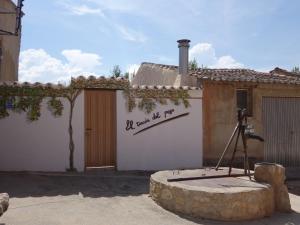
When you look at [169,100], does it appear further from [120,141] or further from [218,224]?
[218,224]

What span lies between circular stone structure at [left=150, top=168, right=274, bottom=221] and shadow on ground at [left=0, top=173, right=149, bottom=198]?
1657mm

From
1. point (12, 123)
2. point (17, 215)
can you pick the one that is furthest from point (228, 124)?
point (17, 215)

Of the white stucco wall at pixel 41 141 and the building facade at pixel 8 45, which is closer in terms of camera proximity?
the white stucco wall at pixel 41 141

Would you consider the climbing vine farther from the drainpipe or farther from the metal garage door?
the metal garage door

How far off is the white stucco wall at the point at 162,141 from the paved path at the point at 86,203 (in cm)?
130

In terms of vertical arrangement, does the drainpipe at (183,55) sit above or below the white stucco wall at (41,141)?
above

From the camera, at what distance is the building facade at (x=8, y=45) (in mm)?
14367

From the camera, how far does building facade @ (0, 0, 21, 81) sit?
47.1ft

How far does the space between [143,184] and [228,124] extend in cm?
438

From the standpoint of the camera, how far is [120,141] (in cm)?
1209

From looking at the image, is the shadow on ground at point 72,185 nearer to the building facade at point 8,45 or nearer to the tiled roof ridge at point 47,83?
the tiled roof ridge at point 47,83

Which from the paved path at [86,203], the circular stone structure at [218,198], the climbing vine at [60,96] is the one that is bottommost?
the paved path at [86,203]

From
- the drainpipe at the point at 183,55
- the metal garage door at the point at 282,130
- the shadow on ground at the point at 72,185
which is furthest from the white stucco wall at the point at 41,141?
the metal garage door at the point at 282,130

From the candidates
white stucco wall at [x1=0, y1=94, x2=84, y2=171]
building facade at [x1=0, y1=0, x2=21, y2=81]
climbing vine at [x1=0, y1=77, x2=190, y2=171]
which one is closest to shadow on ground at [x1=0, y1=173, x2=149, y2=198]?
white stucco wall at [x1=0, y1=94, x2=84, y2=171]
